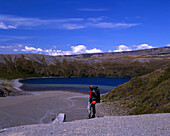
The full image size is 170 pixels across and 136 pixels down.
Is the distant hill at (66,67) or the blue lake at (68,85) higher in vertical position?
the distant hill at (66,67)

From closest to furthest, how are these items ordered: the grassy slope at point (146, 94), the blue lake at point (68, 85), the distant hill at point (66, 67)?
1. the grassy slope at point (146, 94)
2. the blue lake at point (68, 85)
3. the distant hill at point (66, 67)

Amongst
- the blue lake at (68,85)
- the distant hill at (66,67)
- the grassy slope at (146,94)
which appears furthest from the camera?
the distant hill at (66,67)

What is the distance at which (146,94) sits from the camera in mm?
31688

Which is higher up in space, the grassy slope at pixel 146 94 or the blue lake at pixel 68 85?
the grassy slope at pixel 146 94

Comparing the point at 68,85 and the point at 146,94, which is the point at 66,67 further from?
the point at 146,94

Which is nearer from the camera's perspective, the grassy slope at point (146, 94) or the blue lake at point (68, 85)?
the grassy slope at point (146, 94)

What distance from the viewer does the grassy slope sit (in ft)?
84.7

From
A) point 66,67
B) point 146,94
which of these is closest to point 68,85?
point 146,94

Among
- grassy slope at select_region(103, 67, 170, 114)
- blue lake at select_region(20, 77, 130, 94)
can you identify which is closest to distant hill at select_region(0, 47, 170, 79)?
blue lake at select_region(20, 77, 130, 94)

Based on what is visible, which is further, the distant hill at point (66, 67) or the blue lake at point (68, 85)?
the distant hill at point (66, 67)

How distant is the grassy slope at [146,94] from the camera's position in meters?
25.8

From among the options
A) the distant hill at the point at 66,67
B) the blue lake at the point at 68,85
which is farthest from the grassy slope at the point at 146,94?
the distant hill at the point at 66,67

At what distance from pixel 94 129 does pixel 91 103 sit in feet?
20.8

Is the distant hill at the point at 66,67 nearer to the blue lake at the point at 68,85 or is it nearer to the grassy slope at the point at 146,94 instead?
the blue lake at the point at 68,85
